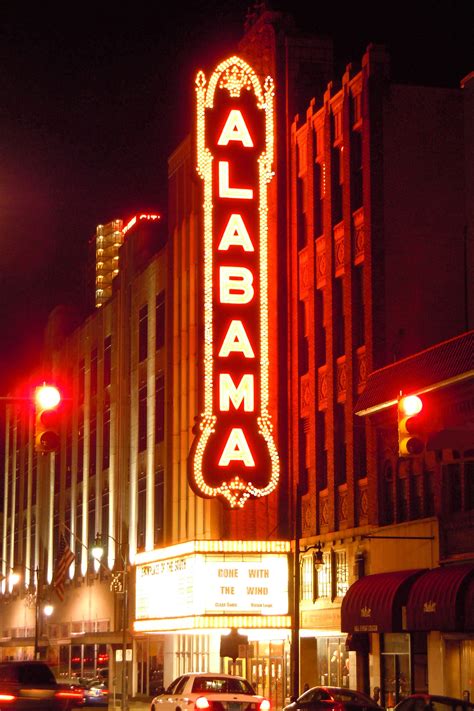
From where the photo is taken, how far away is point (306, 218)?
157 ft

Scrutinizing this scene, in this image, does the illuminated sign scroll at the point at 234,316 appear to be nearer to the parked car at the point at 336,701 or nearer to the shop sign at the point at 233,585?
the shop sign at the point at 233,585

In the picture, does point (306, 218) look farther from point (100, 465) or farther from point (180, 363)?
point (100, 465)

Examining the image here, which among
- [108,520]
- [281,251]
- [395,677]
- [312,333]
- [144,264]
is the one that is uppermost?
[144,264]

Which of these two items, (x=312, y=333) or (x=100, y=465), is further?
(x=100, y=465)

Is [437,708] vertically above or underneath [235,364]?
underneath

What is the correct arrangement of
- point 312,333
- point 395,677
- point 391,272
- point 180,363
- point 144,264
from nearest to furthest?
point 395,677 → point 391,272 → point 312,333 → point 180,363 → point 144,264

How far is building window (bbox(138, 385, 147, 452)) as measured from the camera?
67.9m

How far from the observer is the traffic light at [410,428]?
64.7 feet

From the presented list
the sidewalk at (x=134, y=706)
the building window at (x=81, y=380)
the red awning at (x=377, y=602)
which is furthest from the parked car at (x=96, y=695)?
the building window at (x=81, y=380)

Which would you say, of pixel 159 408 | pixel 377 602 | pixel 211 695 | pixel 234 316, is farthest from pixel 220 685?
pixel 159 408

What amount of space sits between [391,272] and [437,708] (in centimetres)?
2004

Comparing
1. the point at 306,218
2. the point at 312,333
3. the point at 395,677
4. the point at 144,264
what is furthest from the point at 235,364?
the point at 144,264

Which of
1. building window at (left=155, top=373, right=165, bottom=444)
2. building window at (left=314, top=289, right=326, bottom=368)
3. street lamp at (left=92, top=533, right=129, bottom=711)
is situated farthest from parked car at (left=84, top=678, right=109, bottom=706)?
building window at (left=314, top=289, right=326, bottom=368)

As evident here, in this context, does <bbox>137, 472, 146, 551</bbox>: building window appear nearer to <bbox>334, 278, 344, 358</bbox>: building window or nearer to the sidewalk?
the sidewalk
